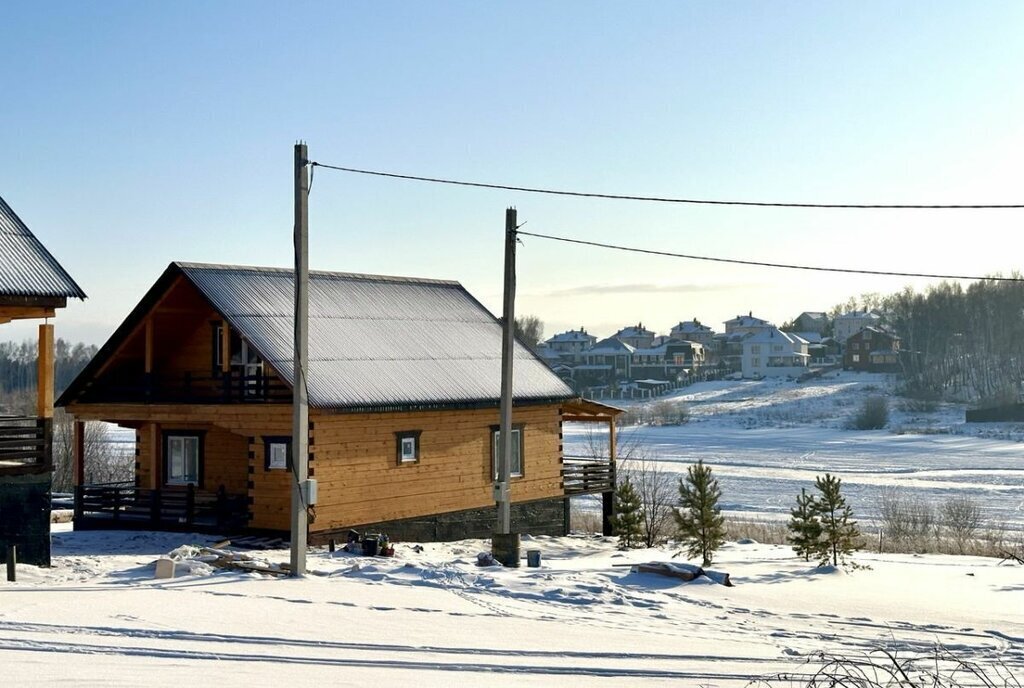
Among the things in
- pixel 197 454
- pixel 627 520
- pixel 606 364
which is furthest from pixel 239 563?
pixel 606 364

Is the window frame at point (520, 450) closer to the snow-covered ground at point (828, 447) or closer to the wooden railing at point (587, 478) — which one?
the wooden railing at point (587, 478)

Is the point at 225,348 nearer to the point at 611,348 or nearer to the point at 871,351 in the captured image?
the point at 871,351

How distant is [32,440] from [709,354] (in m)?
133

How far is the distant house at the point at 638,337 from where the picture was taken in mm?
156500

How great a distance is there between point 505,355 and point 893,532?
19.3 meters

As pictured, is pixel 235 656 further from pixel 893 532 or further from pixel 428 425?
pixel 893 532

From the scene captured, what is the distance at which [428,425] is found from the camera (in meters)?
26.8

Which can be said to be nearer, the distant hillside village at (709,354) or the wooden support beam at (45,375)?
the wooden support beam at (45,375)

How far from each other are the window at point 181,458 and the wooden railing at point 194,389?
126cm

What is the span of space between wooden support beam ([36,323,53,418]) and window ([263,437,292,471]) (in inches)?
238

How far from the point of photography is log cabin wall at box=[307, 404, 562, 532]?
24500 mm

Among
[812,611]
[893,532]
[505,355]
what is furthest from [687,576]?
[893,532]

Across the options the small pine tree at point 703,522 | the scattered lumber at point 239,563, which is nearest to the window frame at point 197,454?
the scattered lumber at point 239,563

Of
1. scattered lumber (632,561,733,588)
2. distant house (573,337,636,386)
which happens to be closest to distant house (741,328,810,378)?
distant house (573,337,636,386)
